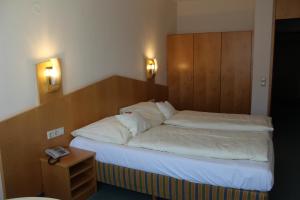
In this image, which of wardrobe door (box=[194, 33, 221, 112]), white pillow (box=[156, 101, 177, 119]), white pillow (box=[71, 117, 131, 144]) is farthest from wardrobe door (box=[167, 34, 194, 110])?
white pillow (box=[71, 117, 131, 144])

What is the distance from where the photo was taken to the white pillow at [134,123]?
10.6 ft

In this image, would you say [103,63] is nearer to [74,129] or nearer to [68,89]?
[68,89]

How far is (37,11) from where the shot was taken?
2.64m

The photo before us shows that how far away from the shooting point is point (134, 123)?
3271mm

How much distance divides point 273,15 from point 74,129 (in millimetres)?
3791

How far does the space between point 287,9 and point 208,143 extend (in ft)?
10.4

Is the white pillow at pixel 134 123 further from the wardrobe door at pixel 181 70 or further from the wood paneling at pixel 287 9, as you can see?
the wood paneling at pixel 287 9

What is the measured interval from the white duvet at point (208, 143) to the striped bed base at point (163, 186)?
283 mm

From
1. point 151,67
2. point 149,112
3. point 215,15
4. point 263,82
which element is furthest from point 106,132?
point 215,15

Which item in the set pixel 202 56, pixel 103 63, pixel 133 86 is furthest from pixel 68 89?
pixel 202 56

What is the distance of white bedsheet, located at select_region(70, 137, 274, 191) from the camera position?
232 cm

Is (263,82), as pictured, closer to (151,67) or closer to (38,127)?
(151,67)

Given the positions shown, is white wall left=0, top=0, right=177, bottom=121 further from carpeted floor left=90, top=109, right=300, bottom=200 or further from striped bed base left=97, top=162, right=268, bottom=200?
carpeted floor left=90, top=109, right=300, bottom=200

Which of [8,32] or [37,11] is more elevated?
[37,11]
